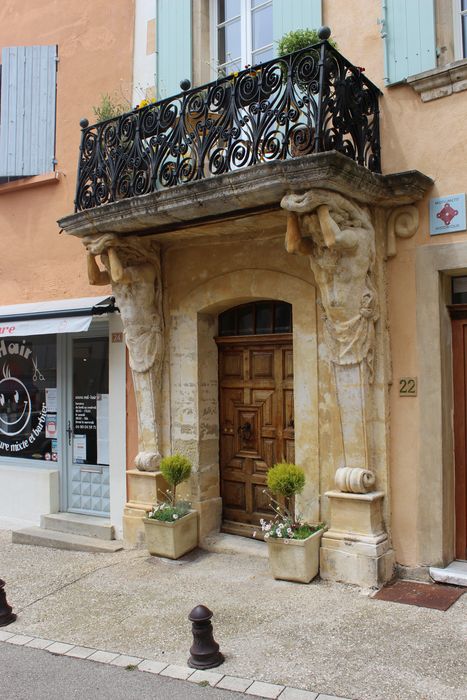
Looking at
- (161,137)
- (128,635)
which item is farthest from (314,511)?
(161,137)

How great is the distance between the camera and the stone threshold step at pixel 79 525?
7.91 metres

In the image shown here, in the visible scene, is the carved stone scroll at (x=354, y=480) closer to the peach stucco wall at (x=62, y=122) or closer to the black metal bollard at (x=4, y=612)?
the black metal bollard at (x=4, y=612)

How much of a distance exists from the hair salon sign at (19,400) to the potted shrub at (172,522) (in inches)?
110

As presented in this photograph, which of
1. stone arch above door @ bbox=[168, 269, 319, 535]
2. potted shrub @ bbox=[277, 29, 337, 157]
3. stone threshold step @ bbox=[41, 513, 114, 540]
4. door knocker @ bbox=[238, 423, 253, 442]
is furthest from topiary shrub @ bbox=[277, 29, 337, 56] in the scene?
stone threshold step @ bbox=[41, 513, 114, 540]

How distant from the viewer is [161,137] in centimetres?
647

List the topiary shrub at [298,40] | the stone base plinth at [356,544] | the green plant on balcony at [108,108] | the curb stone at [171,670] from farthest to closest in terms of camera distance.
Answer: the green plant on balcony at [108,108]
the topiary shrub at [298,40]
the stone base plinth at [356,544]
the curb stone at [171,670]

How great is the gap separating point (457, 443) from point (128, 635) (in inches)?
126

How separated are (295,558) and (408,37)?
15.4 ft

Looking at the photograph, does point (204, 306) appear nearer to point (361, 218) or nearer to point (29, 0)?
point (361, 218)

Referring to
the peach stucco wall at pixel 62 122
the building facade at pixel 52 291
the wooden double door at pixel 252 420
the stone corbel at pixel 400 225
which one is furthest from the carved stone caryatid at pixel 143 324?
the stone corbel at pixel 400 225

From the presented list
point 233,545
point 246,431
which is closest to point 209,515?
point 233,545

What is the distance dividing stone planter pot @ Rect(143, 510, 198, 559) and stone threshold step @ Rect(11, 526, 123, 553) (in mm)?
724

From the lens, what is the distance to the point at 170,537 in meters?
6.74

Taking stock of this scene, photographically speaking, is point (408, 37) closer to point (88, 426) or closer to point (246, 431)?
point (246, 431)
